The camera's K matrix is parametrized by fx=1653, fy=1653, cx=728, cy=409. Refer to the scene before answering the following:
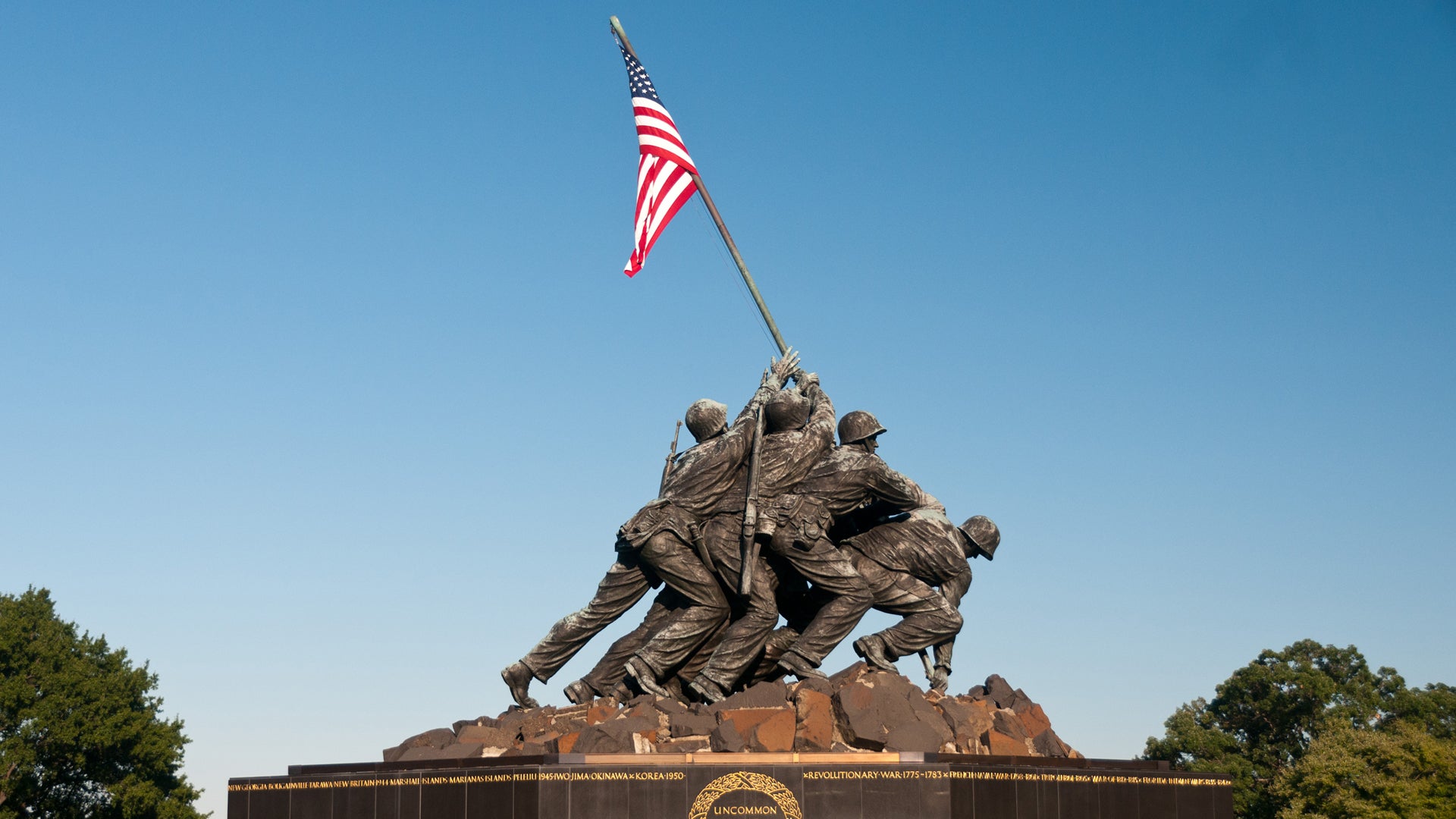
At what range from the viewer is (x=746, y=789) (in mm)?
15812

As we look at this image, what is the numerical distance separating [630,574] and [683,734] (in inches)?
120

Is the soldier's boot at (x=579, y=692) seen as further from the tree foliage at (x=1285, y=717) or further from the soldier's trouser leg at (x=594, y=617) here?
the tree foliage at (x=1285, y=717)

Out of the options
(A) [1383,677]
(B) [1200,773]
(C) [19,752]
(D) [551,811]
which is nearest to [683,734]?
(D) [551,811]

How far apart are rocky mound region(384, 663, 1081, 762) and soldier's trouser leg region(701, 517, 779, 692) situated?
27.1 inches

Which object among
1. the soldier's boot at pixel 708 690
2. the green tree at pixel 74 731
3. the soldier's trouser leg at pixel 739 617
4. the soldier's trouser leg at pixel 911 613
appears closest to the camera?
the soldier's boot at pixel 708 690

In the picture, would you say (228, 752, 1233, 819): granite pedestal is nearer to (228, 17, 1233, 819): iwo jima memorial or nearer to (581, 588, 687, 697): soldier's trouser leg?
(228, 17, 1233, 819): iwo jima memorial

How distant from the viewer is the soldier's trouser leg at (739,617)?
18359 mm

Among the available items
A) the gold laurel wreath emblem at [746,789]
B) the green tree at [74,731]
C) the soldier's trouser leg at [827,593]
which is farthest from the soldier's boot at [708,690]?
the green tree at [74,731]

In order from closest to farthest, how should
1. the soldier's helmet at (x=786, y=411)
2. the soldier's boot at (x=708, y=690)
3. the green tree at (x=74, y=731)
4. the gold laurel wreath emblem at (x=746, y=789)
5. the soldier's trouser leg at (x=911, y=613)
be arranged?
the gold laurel wreath emblem at (x=746, y=789) < the soldier's boot at (x=708, y=690) < the soldier's trouser leg at (x=911, y=613) < the soldier's helmet at (x=786, y=411) < the green tree at (x=74, y=731)

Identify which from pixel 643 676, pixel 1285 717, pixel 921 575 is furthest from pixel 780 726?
pixel 1285 717

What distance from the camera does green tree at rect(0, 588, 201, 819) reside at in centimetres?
3509

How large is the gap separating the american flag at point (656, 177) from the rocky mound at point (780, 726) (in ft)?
19.3

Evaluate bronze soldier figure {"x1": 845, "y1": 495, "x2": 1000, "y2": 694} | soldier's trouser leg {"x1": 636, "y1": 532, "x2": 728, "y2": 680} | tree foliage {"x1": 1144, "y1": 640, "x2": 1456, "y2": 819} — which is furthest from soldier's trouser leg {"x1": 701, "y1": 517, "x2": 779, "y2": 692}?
tree foliage {"x1": 1144, "y1": 640, "x2": 1456, "y2": 819}

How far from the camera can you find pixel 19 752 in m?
34.3
